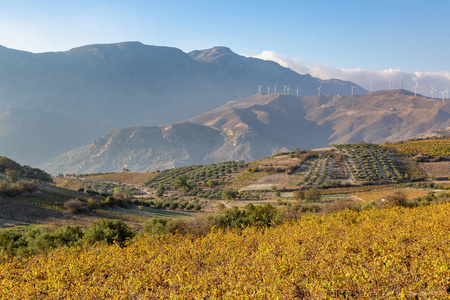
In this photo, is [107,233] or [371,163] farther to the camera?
[371,163]

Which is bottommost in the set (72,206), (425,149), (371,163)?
(371,163)

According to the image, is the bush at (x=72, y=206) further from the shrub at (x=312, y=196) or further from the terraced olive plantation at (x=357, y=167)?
the terraced olive plantation at (x=357, y=167)

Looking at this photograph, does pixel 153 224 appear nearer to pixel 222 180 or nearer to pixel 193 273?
pixel 193 273

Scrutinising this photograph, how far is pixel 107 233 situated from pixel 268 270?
11.3m

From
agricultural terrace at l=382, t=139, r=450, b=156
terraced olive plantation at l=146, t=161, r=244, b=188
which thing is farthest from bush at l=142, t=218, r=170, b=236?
agricultural terrace at l=382, t=139, r=450, b=156

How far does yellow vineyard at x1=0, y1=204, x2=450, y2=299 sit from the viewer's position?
22.1ft

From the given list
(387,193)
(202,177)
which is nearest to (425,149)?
(387,193)

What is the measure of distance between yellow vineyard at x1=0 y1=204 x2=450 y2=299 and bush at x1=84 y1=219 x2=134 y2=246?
4.28 meters

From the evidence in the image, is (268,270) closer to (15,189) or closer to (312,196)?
(15,189)

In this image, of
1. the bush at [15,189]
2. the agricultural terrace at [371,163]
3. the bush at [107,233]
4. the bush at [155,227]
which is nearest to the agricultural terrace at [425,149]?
the agricultural terrace at [371,163]

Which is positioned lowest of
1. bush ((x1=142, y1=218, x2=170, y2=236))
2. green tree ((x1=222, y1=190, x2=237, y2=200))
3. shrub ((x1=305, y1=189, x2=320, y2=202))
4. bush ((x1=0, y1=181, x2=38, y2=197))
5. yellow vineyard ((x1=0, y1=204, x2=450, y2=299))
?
green tree ((x1=222, y1=190, x2=237, y2=200))

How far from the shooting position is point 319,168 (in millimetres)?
81188

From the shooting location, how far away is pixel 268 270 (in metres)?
8.29

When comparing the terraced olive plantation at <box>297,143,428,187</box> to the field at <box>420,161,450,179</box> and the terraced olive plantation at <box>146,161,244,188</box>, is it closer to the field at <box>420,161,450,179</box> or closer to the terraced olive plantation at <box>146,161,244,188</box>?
the field at <box>420,161,450,179</box>
